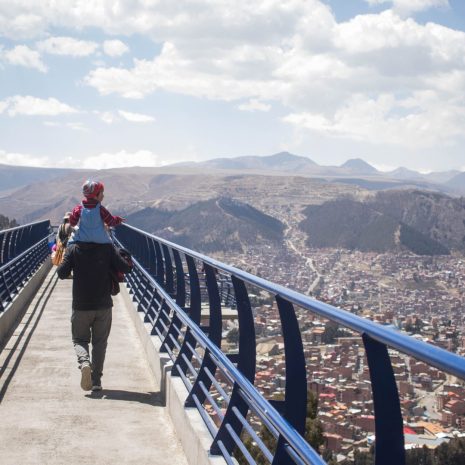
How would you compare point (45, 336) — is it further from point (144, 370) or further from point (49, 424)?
point (49, 424)

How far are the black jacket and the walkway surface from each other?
36.3 inches

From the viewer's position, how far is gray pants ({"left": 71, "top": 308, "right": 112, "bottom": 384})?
7367 mm

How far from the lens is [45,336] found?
11.2m

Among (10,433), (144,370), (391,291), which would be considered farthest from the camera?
(391,291)

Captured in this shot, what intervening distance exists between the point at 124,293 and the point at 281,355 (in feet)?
39.1

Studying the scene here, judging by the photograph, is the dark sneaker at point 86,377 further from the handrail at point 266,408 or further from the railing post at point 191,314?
the handrail at point 266,408

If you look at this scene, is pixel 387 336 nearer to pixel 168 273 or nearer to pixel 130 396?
pixel 130 396

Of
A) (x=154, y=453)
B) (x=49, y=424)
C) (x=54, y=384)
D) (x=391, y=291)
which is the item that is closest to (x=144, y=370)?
(x=54, y=384)

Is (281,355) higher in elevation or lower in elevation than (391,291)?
higher

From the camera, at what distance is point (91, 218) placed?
7199mm

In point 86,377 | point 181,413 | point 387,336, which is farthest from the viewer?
point 86,377

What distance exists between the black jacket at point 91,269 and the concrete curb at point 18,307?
3398mm

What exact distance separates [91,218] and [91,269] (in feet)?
1.48

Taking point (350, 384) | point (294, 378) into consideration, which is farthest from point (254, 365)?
point (294, 378)
